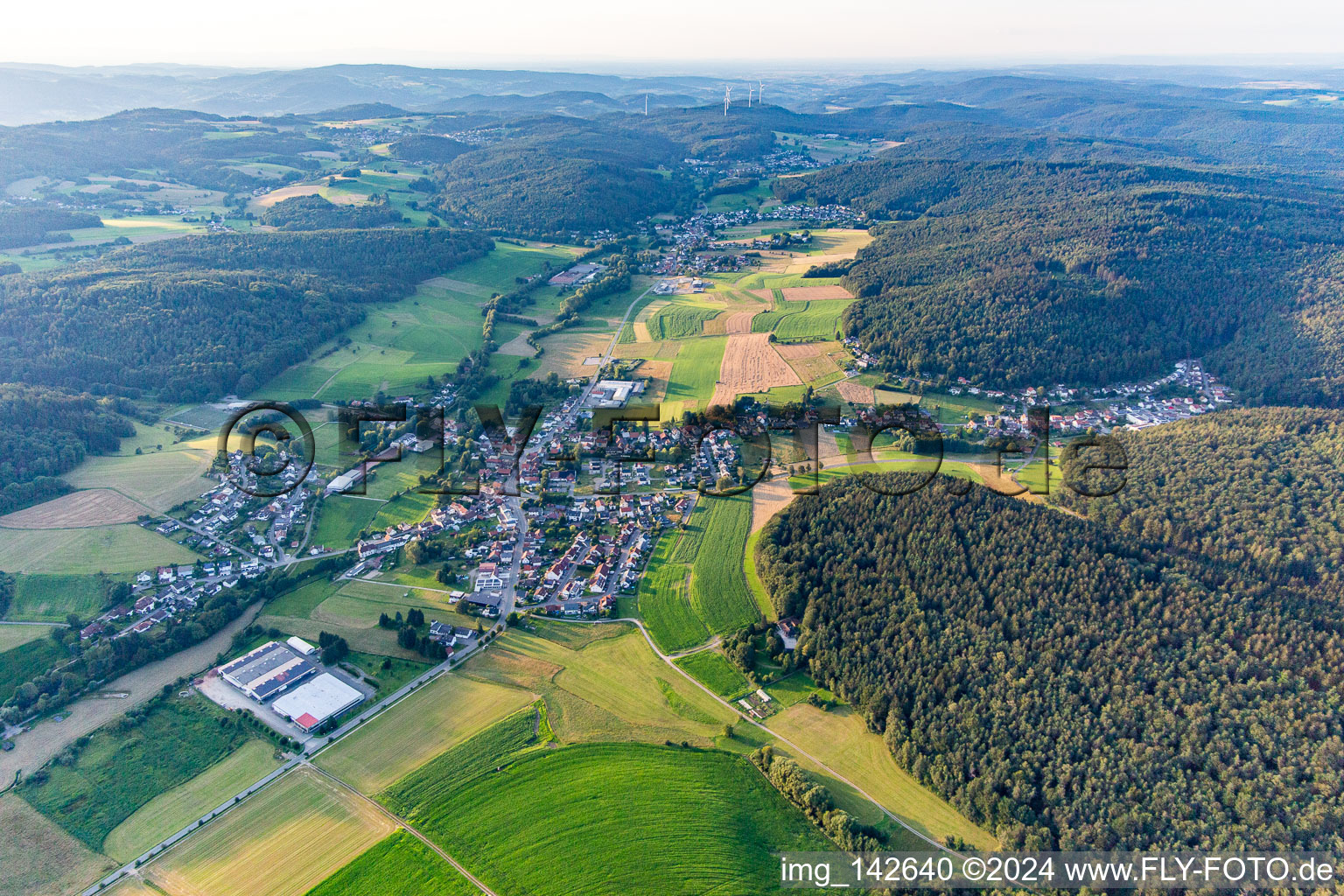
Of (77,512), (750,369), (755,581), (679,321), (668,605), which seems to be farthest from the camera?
(679,321)

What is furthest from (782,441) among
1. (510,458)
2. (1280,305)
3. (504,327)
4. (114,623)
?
(1280,305)

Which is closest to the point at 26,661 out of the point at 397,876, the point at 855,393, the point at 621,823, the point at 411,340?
the point at 397,876

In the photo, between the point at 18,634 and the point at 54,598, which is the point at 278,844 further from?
the point at 54,598

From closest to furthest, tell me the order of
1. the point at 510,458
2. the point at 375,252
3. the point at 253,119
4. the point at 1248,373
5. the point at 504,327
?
the point at 510,458 < the point at 1248,373 < the point at 504,327 < the point at 375,252 < the point at 253,119

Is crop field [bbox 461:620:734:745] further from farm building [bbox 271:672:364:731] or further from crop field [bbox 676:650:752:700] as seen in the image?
farm building [bbox 271:672:364:731]

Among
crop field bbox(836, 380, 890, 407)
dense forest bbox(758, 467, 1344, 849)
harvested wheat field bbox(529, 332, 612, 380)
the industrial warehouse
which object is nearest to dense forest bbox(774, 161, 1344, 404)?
crop field bbox(836, 380, 890, 407)

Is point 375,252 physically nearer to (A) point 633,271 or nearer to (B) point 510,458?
(A) point 633,271

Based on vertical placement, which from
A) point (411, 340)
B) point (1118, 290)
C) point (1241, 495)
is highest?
point (1118, 290)
